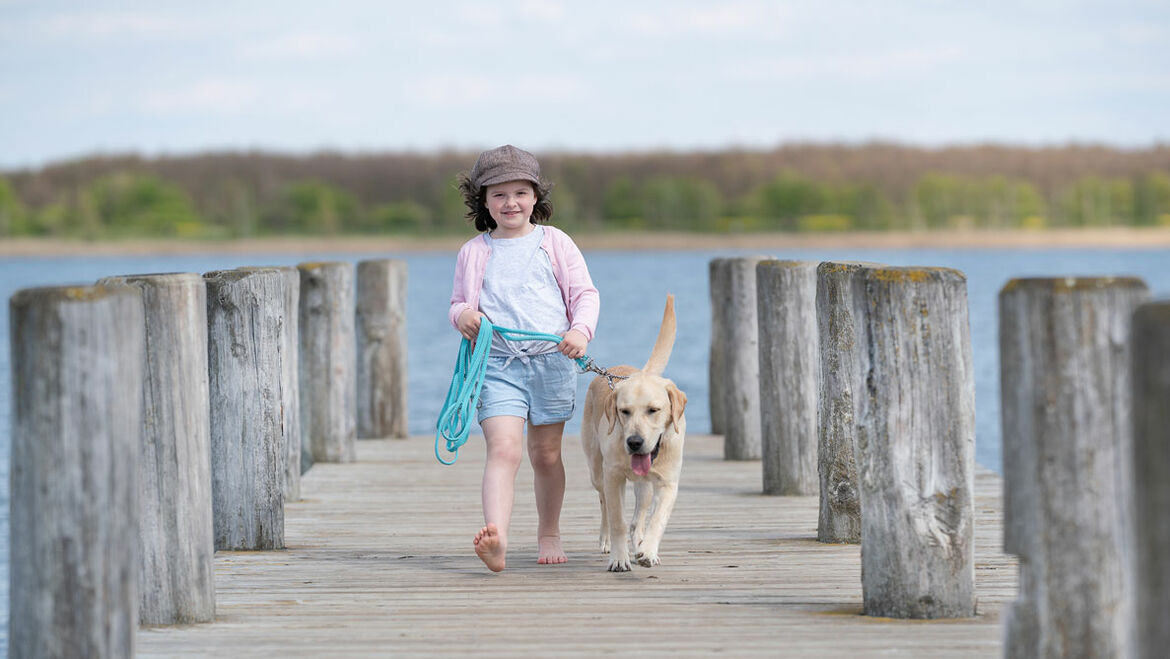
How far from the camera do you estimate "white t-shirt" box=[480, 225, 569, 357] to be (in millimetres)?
5094

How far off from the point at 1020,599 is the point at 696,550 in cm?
229

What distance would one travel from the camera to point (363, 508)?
678 centimetres

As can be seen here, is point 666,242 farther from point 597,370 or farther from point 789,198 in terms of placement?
point 597,370

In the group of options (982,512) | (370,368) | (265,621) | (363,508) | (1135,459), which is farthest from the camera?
(370,368)

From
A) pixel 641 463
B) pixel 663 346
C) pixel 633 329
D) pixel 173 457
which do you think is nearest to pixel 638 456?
pixel 641 463

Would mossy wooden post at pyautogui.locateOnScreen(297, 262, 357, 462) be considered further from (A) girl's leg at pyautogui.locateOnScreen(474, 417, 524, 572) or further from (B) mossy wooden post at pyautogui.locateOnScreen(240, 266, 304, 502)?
(A) girl's leg at pyautogui.locateOnScreen(474, 417, 524, 572)

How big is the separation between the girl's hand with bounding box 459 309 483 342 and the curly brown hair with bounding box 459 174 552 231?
38 centimetres

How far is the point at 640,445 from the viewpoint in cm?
485

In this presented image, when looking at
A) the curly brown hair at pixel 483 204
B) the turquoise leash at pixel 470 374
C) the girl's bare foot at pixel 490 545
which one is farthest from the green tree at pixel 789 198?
the girl's bare foot at pixel 490 545

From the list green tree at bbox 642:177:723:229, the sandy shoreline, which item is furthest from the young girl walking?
green tree at bbox 642:177:723:229

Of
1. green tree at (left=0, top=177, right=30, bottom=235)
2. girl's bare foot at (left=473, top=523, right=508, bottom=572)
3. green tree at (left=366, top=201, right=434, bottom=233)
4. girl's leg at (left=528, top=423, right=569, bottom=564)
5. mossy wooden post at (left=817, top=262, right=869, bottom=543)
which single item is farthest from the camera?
green tree at (left=0, top=177, right=30, bottom=235)

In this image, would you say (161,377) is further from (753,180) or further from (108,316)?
(753,180)

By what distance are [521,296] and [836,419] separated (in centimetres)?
142

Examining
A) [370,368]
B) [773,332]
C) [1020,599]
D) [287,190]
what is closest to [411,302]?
[370,368]
